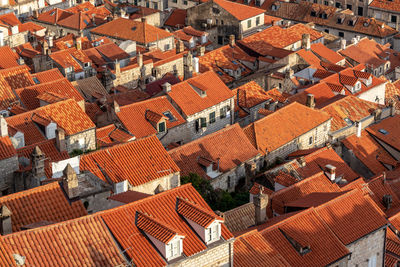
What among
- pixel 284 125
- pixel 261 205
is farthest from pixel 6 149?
pixel 284 125

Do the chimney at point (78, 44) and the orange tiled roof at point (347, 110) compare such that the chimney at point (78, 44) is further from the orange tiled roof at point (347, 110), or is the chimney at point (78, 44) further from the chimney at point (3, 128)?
the chimney at point (3, 128)

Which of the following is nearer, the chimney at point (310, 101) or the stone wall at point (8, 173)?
the stone wall at point (8, 173)

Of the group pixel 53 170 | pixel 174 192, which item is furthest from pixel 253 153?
pixel 174 192

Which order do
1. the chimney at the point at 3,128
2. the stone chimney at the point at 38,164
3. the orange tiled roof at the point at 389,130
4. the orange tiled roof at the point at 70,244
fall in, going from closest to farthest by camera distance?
1. the orange tiled roof at the point at 70,244
2. the stone chimney at the point at 38,164
3. the chimney at the point at 3,128
4. the orange tiled roof at the point at 389,130

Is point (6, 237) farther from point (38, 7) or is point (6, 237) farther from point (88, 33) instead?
point (38, 7)

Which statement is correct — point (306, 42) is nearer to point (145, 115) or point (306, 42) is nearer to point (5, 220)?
point (145, 115)

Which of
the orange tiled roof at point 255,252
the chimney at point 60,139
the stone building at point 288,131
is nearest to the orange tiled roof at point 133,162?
the chimney at point 60,139
